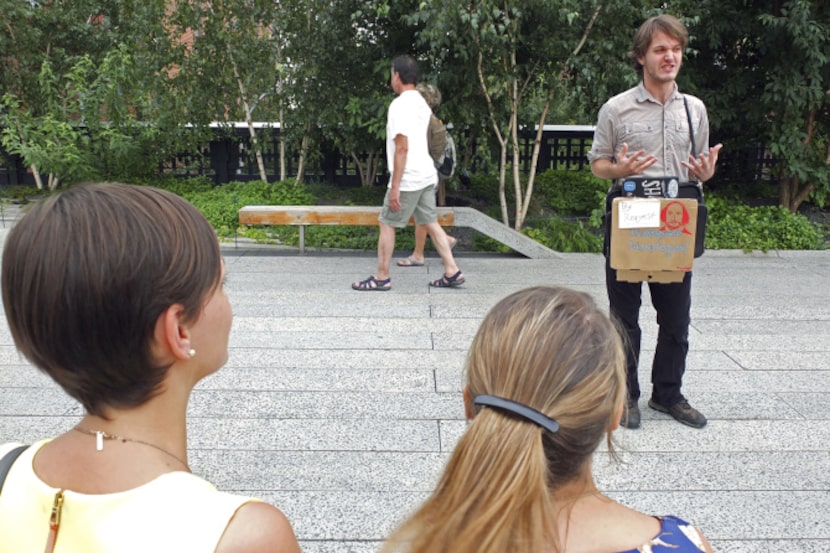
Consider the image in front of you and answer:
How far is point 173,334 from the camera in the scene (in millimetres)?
1251

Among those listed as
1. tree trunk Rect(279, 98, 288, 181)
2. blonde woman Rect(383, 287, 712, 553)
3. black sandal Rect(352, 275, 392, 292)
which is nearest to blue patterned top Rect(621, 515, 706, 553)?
blonde woman Rect(383, 287, 712, 553)

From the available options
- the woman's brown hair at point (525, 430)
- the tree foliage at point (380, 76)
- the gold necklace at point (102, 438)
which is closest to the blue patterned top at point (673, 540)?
the woman's brown hair at point (525, 430)

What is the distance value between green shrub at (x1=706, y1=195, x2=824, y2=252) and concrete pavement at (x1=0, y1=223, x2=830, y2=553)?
208 centimetres

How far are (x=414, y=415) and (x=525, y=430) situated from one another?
2832mm

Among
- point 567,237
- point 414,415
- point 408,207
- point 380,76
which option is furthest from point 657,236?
point 380,76

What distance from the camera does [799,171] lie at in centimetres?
977

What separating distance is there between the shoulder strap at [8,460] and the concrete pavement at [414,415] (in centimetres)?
177

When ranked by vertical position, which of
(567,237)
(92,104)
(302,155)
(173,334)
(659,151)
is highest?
(92,104)

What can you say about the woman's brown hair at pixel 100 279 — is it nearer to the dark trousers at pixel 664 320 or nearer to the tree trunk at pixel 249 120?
the dark trousers at pixel 664 320

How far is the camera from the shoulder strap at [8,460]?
128cm

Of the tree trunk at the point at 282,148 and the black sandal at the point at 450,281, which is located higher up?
the tree trunk at the point at 282,148

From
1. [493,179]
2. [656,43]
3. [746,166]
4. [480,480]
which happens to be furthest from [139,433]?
[746,166]

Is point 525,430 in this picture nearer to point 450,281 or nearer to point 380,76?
point 450,281

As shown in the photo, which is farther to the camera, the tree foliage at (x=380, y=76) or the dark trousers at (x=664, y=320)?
the tree foliage at (x=380, y=76)
